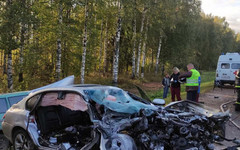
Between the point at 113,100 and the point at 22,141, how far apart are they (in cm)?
207

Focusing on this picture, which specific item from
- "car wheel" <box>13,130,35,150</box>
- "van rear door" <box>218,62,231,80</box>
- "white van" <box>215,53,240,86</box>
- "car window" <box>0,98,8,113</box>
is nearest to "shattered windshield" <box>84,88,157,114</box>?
"car wheel" <box>13,130,35,150</box>

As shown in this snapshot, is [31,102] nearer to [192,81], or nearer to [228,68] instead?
[192,81]

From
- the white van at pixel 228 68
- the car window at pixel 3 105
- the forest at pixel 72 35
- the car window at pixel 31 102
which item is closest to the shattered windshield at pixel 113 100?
the car window at pixel 31 102

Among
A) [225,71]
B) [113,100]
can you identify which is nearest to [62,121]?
[113,100]

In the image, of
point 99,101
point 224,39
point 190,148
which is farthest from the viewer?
point 224,39

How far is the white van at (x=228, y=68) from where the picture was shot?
15.3 meters

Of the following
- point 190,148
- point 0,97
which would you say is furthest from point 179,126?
point 0,97

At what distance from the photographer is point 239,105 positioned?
7.91 metres

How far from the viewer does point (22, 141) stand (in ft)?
13.6

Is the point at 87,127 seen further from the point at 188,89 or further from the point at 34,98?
the point at 188,89

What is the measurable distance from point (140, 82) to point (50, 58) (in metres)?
9.06

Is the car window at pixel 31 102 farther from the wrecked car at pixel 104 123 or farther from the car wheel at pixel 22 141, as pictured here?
the car wheel at pixel 22 141

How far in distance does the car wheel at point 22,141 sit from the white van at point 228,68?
48.2ft

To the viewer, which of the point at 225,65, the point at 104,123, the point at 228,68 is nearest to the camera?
the point at 104,123
